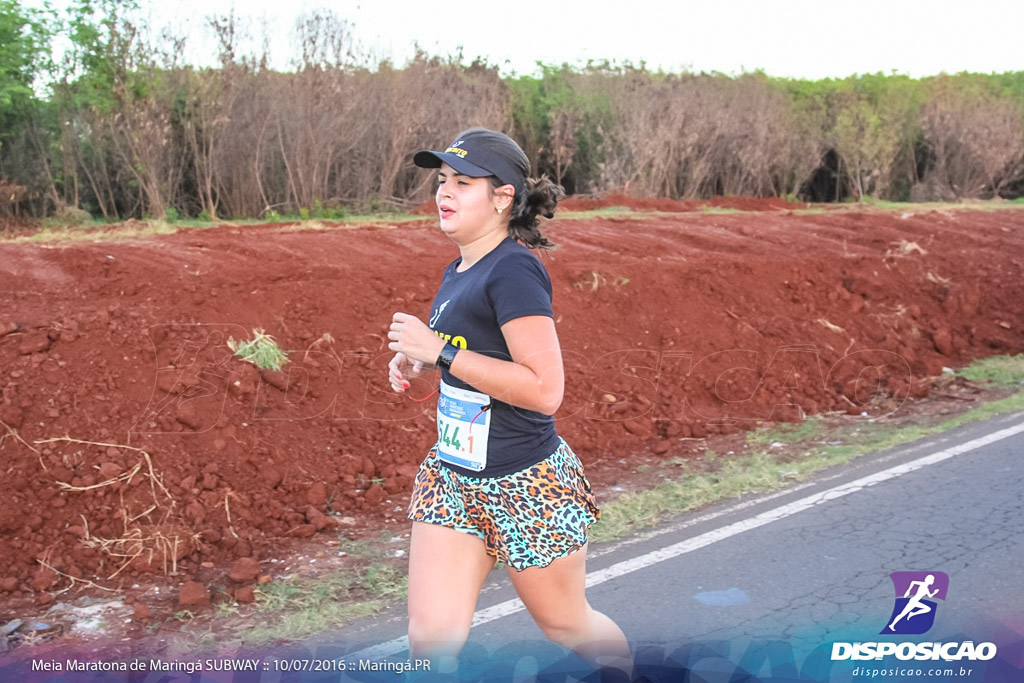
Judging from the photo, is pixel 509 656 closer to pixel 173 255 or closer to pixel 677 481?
pixel 677 481

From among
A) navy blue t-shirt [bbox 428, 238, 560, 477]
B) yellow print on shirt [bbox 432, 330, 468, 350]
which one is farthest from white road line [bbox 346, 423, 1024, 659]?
yellow print on shirt [bbox 432, 330, 468, 350]

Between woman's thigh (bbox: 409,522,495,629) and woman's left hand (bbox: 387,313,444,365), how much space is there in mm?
565

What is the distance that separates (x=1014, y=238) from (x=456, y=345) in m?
14.6

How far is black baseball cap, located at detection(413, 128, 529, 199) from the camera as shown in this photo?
288 centimetres

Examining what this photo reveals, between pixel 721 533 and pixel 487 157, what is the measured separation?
3.05m

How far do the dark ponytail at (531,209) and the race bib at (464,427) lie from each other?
1.76ft

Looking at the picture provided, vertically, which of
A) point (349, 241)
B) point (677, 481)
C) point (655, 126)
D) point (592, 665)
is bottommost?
point (677, 481)

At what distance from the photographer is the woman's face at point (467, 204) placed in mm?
2924

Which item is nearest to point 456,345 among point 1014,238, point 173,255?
point 173,255

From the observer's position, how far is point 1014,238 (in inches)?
586

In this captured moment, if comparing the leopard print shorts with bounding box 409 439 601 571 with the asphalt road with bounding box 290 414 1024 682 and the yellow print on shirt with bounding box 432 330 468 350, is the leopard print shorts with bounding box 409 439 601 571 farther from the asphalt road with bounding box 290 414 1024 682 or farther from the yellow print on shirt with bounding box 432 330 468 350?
the asphalt road with bounding box 290 414 1024 682

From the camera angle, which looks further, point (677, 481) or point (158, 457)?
point (677, 481)

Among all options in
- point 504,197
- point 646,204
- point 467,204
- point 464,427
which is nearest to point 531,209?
point 504,197

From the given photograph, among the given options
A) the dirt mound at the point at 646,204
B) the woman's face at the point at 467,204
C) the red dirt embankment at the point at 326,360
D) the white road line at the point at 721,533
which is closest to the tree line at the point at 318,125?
the dirt mound at the point at 646,204
